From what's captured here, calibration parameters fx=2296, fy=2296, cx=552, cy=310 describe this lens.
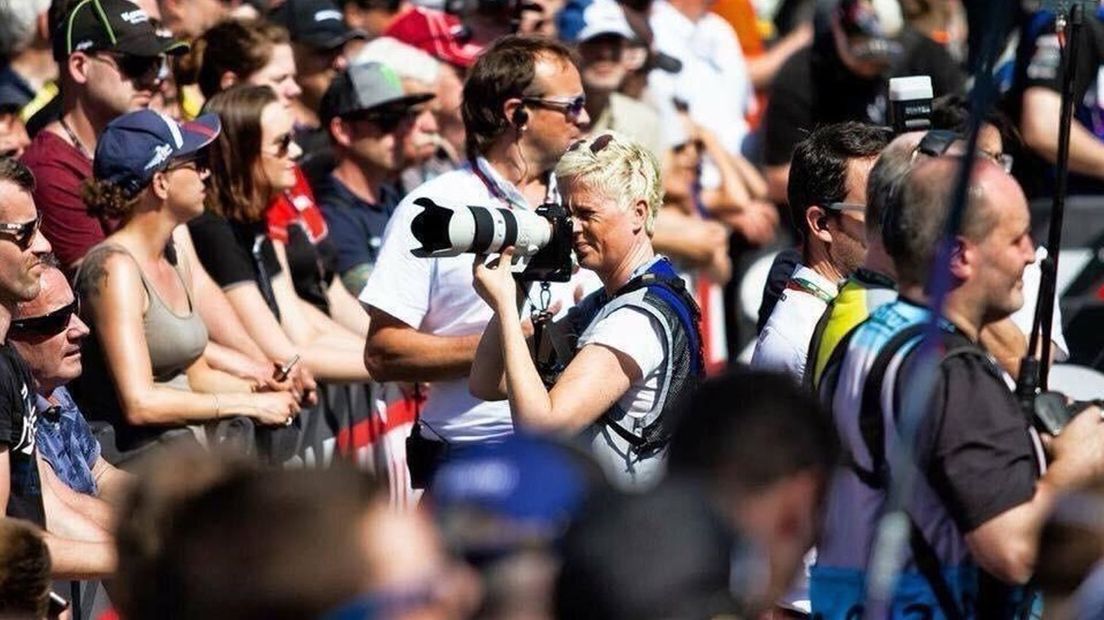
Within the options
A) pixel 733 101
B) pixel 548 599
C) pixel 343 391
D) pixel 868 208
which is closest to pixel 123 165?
pixel 343 391

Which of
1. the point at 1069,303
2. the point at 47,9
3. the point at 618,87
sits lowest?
the point at 1069,303

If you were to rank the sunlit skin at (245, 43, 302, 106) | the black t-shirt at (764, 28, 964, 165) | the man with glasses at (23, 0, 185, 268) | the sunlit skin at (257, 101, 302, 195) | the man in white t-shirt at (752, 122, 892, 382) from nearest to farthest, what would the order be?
the man in white t-shirt at (752, 122, 892, 382), the man with glasses at (23, 0, 185, 268), the sunlit skin at (257, 101, 302, 195), the sunlit skin at (245, 43, 302, 106), the black t-shirt at (764, 28, 964, 165)

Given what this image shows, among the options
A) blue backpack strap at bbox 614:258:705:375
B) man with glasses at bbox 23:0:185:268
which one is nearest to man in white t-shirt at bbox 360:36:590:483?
blue backpack strap at bbox 614:258:705:375

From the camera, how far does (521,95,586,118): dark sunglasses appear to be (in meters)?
6.54

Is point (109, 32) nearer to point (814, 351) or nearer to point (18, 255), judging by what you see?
point (18, 255)

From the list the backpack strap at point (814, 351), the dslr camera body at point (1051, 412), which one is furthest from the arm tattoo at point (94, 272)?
the dslr camera body at point (1051, 412)

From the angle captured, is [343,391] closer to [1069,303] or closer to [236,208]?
[236,208]

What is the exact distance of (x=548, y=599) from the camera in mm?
3125


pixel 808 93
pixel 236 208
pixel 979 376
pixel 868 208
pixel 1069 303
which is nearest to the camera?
pixel 979 376

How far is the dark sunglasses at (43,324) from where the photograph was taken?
6227 millimetres

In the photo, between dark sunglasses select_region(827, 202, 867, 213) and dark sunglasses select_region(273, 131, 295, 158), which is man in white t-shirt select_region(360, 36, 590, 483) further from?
dark sunglasses select_region(273, 131, 295, 158)

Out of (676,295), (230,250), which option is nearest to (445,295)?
(676,295)

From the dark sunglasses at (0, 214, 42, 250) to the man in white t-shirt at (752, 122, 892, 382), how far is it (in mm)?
1967

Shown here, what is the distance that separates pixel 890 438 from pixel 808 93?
21.7 ft
